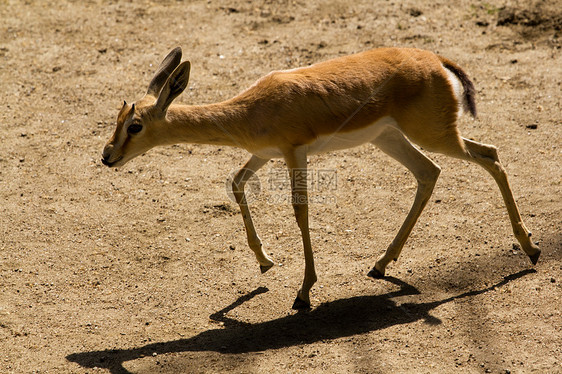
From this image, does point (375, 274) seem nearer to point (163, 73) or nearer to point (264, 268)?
point (264, 268)

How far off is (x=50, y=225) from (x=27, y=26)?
4964mm

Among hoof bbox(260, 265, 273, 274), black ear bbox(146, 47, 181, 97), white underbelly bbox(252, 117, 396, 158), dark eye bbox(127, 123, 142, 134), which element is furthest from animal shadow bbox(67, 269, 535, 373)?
black ear bbox(146, 47, 181, 97)

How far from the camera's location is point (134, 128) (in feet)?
17.3

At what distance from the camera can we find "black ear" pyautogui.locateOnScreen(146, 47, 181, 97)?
219 inches

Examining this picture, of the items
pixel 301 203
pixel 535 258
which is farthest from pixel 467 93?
pixel 301 203

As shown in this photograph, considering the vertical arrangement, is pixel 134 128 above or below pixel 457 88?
above

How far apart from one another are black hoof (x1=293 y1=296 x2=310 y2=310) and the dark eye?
1933 mm

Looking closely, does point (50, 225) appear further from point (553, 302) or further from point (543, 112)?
point (543, 112)

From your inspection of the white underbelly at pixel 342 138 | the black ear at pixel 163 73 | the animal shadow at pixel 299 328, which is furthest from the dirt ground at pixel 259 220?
the black ear at pixel 163 73

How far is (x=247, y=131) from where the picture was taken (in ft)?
17.7

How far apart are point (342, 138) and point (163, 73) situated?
1655 millimetres

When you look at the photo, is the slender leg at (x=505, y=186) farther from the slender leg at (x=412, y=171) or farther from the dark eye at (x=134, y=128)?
the dark eye at (x=134, y=128)

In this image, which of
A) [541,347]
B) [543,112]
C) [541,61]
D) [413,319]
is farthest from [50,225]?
[541,61]

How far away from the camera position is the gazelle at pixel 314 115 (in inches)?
210
